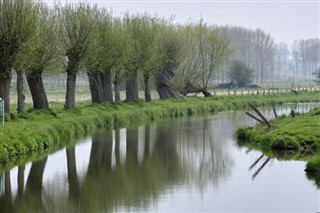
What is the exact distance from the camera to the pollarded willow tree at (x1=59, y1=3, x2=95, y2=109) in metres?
44.9

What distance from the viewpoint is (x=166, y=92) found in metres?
66.2

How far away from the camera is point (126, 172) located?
25.7 metres

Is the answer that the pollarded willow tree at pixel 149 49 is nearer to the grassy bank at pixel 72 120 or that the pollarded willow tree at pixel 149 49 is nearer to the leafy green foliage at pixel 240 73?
the grassy bank at pixel 72 120

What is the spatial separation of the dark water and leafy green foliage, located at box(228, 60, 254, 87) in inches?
2712

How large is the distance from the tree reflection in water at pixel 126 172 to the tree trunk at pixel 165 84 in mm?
25091

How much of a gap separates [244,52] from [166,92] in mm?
108903

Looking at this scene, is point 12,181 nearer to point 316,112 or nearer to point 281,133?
point 281,133

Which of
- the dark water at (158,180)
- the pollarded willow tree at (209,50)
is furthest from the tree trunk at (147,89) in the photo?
the dark water at (158,180)

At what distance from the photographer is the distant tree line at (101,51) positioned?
116 ft

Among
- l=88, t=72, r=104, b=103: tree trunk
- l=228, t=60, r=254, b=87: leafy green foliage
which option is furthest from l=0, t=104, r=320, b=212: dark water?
l=228, t=60, r=254, b=87: leafy green foliage

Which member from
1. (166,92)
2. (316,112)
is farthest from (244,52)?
(316,112)

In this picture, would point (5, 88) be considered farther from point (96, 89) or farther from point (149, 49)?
point (149, 49)

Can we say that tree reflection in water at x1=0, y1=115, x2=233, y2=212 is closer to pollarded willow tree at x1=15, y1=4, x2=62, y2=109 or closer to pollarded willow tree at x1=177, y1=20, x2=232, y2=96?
pollarded willow tree at x1=15, y1=4, x2=62, y2=109

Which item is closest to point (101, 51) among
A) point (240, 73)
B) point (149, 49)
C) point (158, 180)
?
point (149, 49)
